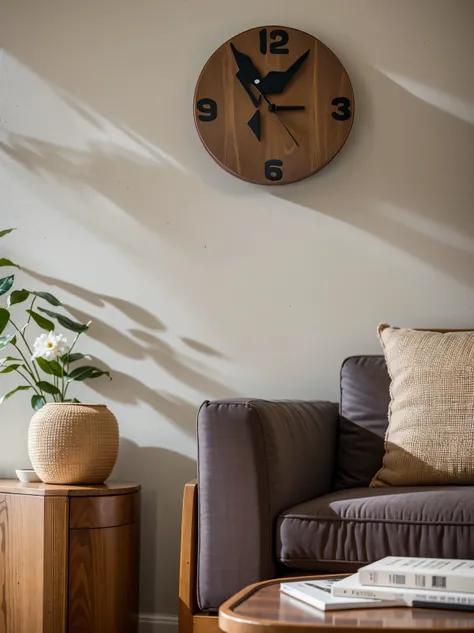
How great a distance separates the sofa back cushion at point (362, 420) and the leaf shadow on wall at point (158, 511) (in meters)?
0.58

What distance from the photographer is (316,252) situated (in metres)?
2.70

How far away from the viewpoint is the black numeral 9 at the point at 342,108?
8.80 feet

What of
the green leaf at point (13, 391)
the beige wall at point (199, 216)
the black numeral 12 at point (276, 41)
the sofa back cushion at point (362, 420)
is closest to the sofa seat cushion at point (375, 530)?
the sofa back cushion at point (362, 420)

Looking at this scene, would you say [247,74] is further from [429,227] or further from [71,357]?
[71,357]

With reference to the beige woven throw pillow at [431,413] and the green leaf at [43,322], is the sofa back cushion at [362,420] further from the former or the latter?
the green leaf at [43,322]

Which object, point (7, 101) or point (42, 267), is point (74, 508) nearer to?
point (42, 267)

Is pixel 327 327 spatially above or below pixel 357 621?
above

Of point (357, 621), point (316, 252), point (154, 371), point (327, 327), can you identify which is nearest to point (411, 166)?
point (316, 252)

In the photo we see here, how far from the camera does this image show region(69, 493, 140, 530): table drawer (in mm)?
2207

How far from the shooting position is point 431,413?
2.12 metres

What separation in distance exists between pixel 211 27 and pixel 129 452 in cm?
149

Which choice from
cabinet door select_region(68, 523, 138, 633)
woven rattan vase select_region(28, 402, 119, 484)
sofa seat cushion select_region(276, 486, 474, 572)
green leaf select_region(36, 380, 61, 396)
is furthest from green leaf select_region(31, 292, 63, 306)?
sofa seat cushion select_region(276, 486, 474, 572)

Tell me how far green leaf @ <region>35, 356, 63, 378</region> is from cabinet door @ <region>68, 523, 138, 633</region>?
0.58 m

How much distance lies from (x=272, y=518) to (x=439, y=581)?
715 millimetres
